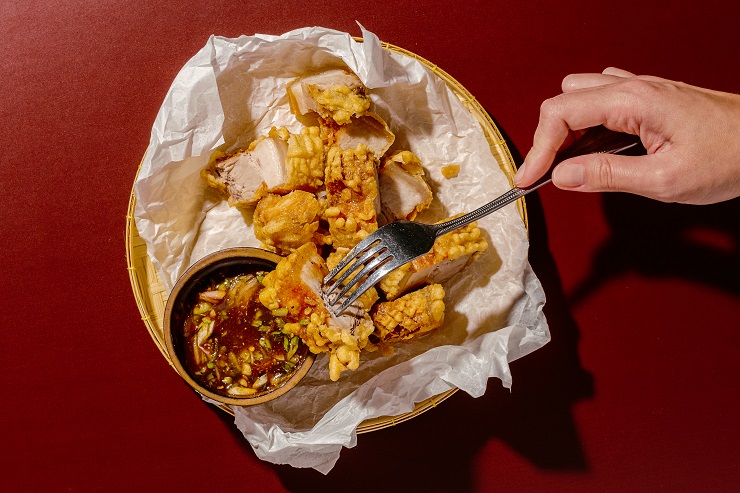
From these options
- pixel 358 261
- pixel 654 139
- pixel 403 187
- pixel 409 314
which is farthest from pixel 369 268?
pixel 654 139

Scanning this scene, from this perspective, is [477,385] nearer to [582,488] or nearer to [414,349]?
[414,349]

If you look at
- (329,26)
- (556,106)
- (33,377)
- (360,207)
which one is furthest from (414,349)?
(33,377)

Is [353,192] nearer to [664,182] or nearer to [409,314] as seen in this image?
[409,314]

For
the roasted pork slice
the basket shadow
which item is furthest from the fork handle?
the basket shadow

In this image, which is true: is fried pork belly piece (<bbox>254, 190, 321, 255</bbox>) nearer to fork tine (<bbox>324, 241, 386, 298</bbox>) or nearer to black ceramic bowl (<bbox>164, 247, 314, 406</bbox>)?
black ceramic bowl (<bbox>164, 247, 314, 406</bbox>)

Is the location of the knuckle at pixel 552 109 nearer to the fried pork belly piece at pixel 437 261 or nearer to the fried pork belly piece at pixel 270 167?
the fried pork belly piece at pixel 437 261
